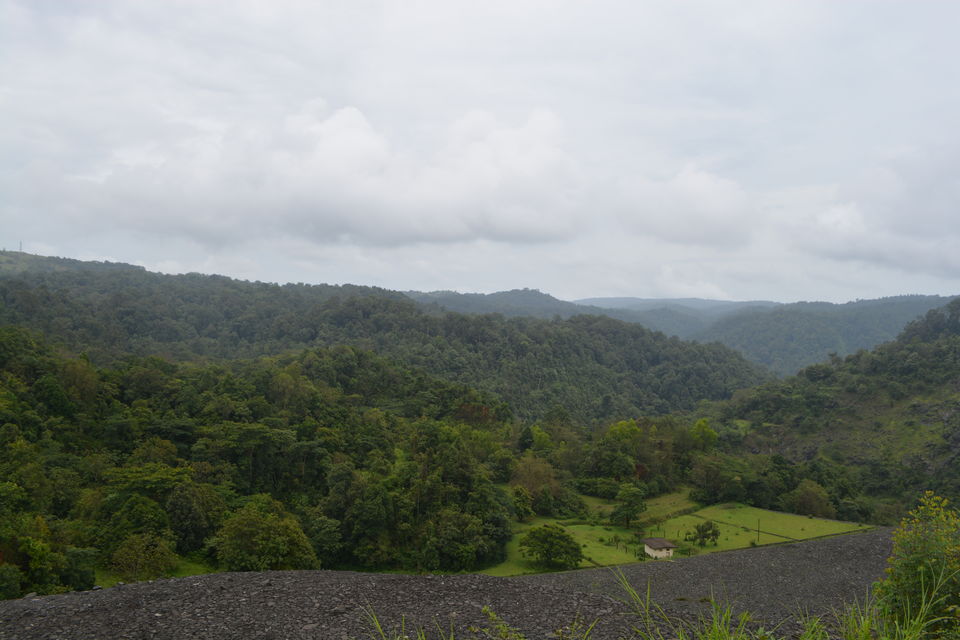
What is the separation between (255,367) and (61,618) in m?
29.3

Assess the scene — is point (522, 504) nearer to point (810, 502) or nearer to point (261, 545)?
point (261, 545)

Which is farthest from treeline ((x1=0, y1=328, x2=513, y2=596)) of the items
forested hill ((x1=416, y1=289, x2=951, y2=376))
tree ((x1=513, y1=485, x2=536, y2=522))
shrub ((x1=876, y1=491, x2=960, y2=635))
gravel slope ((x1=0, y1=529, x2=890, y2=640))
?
forested hill ((x1=416, y1=289, x2=951, y2=376))

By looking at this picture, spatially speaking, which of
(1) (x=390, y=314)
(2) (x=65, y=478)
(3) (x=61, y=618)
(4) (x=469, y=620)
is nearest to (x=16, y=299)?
(1) (x=390, y=314)

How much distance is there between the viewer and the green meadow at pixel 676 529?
20312 mm

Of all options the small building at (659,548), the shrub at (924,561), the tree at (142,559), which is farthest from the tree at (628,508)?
the shrub at (924,561)

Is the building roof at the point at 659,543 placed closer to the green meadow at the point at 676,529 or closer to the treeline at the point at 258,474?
the green meadow at the point at 676,529

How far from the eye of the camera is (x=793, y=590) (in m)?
17.0

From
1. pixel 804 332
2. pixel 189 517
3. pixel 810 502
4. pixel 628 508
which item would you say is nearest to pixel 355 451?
pixel 189 517

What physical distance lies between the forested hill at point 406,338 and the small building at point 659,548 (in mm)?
22786

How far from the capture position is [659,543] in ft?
67.7

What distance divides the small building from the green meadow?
546 mm

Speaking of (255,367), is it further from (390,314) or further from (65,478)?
(390,314)

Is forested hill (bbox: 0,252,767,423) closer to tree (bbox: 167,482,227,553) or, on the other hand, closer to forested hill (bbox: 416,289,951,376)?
tree (bbox: 167,482,227,553)

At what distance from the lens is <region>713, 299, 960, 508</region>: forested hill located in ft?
116
